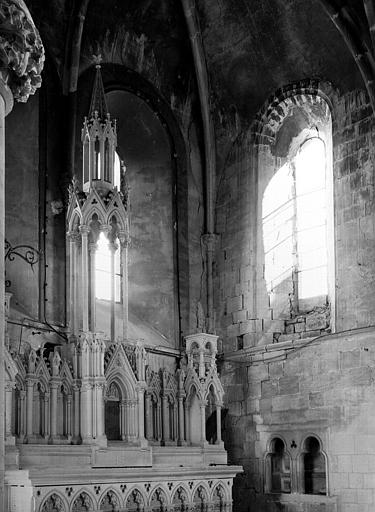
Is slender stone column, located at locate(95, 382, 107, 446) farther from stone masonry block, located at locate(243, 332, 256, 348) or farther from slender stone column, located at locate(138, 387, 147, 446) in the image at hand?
stone masonry block, located at locate(243, 332, 256, 348)

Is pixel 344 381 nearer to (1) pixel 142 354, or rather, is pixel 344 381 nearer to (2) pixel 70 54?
(1) pixel 142 354

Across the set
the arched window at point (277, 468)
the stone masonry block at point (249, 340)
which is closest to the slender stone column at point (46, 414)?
the arched window at point (277, 468)

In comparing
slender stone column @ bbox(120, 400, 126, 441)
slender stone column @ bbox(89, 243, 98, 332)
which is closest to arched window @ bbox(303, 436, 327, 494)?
slender stone column @ bbox(120, 400, 126, 441)

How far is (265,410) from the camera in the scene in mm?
15734

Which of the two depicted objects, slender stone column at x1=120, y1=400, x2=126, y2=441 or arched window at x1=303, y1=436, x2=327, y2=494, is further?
arched window at x1=303, y1=436, x2=327, y2=494

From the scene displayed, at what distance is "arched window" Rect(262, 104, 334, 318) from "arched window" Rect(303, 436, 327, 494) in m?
2.34

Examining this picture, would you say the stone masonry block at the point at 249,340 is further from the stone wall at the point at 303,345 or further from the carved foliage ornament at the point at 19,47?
the carved foliage ornament at the point at 19,47

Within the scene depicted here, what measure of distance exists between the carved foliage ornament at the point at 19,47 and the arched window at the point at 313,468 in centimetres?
1033

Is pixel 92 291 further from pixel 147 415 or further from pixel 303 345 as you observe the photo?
pixel 303 345

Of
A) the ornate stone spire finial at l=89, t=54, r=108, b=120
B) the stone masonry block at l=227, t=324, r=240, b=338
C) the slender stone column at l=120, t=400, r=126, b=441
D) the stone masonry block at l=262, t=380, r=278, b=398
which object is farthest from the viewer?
the stone masonry block at l=227, t=324, r=240, b=338

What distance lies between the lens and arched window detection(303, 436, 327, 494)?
48.4 ft

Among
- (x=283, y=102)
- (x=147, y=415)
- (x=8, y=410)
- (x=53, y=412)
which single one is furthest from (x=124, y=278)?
(x=283, y=102)

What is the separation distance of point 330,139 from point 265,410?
4.79m

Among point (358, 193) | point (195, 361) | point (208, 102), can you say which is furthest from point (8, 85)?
point (208, 102)
